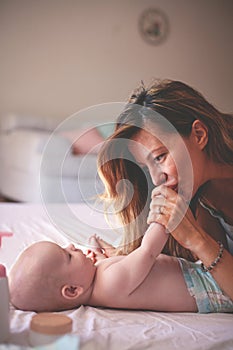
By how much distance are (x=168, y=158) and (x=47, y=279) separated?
23 cm

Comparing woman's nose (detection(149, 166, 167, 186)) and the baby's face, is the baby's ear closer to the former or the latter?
the baby's face

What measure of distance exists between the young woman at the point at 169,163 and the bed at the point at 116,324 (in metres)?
0.05

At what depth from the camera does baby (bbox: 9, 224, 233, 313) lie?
2.06 ft

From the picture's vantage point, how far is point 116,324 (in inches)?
24.1

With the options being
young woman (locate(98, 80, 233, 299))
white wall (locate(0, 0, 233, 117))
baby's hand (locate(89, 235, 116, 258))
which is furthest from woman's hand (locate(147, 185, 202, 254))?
white wall (locate(0, 0, 233, 117))

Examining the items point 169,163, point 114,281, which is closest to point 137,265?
point 114,281

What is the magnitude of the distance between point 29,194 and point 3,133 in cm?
54

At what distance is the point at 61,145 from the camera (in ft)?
2.42

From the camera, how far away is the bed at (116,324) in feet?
1.83

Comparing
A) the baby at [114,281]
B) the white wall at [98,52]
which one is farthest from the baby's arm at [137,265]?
the white wall at [98,52]

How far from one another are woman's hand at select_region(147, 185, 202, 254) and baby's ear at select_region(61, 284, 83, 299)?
140 millimetres

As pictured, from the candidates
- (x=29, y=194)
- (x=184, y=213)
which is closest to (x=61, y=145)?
(x=184, y=213)

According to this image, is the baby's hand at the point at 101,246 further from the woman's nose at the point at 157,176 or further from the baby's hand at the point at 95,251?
the woman's nose at the point at 157,176

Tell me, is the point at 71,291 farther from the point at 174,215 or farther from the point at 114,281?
the point at 174,215
